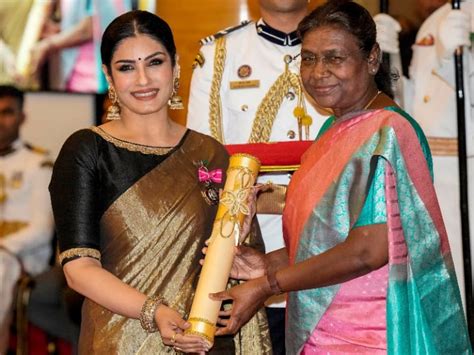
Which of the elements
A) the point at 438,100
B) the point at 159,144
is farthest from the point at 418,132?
the point at 438,100

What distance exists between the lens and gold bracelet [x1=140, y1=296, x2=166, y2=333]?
3008 mm

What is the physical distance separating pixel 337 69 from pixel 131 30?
22.7 inches

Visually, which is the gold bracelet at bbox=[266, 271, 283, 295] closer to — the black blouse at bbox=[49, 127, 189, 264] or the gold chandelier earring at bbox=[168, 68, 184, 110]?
the black blouse at bbox=[49, 127, 189, 264]

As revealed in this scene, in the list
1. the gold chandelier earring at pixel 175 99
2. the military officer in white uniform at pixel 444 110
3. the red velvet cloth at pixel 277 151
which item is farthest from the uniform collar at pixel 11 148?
the gold chandelier earring at pixel 175 99

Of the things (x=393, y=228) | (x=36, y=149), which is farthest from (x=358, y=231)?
(x=36, y=149)

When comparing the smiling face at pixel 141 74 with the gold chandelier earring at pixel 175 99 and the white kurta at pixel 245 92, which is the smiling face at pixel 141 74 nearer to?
the gold chandelier earring at pixel 175 99

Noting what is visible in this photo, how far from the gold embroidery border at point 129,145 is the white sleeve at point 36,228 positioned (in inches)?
126

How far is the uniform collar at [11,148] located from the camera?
6441mm

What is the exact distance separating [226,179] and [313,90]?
34 cm

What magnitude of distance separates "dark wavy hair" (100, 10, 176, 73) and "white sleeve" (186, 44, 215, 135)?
1.01 m

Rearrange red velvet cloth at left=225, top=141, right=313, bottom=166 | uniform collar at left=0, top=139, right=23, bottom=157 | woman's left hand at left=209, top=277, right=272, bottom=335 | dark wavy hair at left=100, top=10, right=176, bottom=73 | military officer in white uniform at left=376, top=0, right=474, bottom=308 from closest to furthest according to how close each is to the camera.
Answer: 1. woman's left hand at left=209, top=277, right=272, bottom=335
2. dark wavy hair at left=100, top=10, right=176, bottom=73
3. red velvet cloth at left=225, top=141, right=313, bottom=166
4. military officer in white uniform at left=376, top=0, right=474, bottom=308
5. uniform collar at left=0, top=139, right=23, bottom=157

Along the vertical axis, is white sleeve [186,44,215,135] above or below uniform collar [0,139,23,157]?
above

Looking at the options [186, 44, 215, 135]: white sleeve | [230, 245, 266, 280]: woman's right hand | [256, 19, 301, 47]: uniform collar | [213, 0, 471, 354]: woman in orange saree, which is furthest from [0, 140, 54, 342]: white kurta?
[213, 0, 471, 354]: woman in orange saree

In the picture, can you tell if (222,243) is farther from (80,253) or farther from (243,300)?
(80,253)
